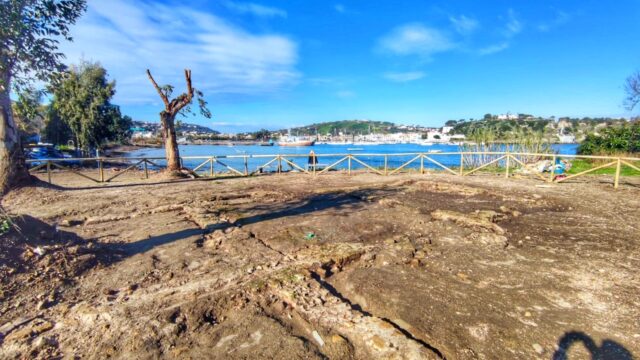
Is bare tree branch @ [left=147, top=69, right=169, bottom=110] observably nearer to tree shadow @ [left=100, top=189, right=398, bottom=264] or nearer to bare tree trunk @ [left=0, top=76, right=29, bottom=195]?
bare tree trunk @ [left=0, top=76, right=29, bottom=195]

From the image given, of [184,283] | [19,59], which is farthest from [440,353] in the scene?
[19,59]

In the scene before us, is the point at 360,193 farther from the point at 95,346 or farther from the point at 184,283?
the point at 95,346

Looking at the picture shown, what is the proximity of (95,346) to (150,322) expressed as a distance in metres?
0.44

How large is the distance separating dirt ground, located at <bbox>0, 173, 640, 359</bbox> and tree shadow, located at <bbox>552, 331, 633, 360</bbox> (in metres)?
0.01

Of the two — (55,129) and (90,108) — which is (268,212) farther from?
(55,129)

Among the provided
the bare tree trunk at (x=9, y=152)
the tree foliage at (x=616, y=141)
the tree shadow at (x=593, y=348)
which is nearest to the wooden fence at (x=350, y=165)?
the tree foliage at (x=616, y=141)

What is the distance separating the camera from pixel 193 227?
6.11 metres

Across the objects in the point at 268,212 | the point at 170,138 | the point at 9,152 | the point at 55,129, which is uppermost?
the point at 55,129

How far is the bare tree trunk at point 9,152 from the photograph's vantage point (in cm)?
788

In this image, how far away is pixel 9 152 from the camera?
26.8ft

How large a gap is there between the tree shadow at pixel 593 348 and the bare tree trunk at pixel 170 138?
47.3ft

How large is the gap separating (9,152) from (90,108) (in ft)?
63.9

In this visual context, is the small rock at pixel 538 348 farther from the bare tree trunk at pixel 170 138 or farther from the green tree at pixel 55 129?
the green tree at pixel 55 129

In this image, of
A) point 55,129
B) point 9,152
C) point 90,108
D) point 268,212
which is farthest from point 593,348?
point 55,129
